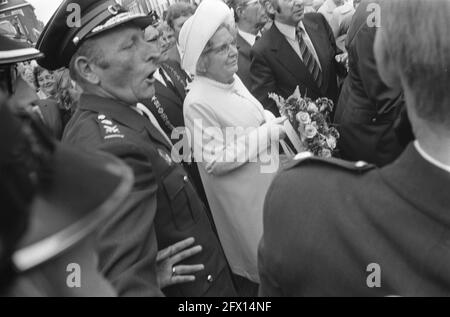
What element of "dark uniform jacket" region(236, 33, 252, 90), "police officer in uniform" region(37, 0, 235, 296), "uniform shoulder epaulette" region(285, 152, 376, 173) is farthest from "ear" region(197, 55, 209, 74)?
"uniform shoulder epaulette" region(285, 152, 376, 173)

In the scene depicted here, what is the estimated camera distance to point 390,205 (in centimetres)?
102

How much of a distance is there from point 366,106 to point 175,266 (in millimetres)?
1831

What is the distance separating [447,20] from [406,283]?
0.58 metres

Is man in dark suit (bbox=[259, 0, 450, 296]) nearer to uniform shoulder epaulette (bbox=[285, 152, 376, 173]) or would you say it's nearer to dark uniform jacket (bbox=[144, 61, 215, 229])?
uniform shoulder epaulette (bbox=[285, 152, 376, 173])

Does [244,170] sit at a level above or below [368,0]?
below

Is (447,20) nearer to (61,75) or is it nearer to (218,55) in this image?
(218,55)

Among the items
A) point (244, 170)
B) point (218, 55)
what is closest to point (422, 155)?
point (244, 170)

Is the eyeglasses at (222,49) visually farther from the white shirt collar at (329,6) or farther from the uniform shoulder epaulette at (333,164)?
the white shirt collar at (329,6)

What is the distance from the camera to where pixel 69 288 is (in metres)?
0.75

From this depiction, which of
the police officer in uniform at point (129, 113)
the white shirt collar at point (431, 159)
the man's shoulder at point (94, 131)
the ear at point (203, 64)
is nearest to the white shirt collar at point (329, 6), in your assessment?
the ear at point (203, 64)

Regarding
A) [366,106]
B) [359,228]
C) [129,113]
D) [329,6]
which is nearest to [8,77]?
[129,113]

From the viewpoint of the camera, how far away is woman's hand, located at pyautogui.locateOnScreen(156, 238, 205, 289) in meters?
1.80

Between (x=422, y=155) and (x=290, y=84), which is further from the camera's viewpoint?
(x=290, y=84)
